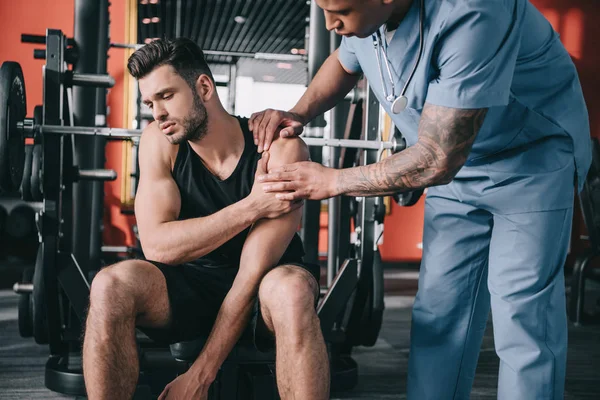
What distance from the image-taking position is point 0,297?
3906mm

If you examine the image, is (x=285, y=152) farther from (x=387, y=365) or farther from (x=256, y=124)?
(x=387, y=365)

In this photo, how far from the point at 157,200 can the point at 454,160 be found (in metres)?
0.81

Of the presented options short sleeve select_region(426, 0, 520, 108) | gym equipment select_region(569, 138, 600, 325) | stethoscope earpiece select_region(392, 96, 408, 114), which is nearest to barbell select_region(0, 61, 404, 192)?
stethoscope earpiece select_region(392, 96, 408, 114)

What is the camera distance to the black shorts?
1472 millimetres

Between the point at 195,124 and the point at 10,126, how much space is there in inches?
26.8

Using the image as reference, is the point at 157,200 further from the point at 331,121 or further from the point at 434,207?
the point at 331,121

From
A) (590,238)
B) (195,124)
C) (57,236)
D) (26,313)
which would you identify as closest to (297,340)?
(195,124)

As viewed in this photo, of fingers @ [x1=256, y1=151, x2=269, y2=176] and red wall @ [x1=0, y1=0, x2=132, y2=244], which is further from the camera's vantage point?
red wall @ [x1=0, y1=0, x2=132, y2=244]

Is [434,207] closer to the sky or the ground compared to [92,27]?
closer to the ground

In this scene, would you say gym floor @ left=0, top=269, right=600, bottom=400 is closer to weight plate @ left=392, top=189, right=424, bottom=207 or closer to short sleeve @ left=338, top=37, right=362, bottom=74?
weight plate @ left=392, top=189, right=424, bottom=207

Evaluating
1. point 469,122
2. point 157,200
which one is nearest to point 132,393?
point 157,200

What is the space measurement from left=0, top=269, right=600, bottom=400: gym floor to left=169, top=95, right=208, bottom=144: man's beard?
1.12 metres

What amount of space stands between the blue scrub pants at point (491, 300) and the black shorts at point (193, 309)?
36 centimetres

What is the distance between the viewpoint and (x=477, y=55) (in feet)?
3.54
